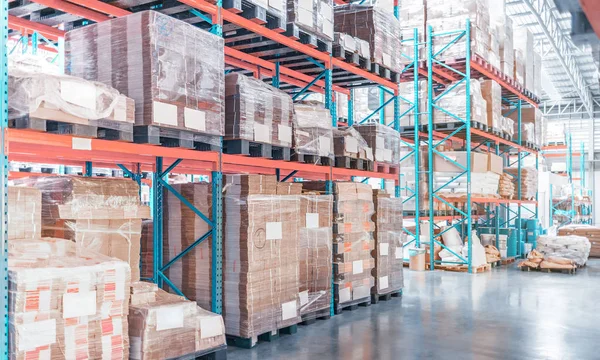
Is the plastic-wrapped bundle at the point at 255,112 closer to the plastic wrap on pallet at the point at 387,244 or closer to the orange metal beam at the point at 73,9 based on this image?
the orange metal beam at the point at 73,9

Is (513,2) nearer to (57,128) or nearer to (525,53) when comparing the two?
(525,53)

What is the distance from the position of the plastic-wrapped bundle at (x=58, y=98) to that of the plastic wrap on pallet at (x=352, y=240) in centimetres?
358

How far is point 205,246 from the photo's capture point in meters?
5.64

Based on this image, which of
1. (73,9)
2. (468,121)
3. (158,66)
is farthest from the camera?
(468,121)

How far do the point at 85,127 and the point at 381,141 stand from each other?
4941 millimetres

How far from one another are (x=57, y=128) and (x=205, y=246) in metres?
2.06

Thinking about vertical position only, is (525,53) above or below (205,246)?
above

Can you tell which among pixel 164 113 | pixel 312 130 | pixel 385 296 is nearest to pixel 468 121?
pixel 385 296

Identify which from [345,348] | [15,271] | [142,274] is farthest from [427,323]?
[15,271]

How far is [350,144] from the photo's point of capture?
751cm

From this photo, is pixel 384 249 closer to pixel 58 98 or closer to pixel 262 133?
pixel 262 133

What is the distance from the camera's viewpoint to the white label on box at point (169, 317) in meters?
4.49

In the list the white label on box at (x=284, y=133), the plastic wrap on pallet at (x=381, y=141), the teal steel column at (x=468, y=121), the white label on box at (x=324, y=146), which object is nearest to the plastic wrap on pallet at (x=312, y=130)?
the white label on box at (x=324, y=146)

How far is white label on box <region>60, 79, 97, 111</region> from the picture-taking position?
153 inches
